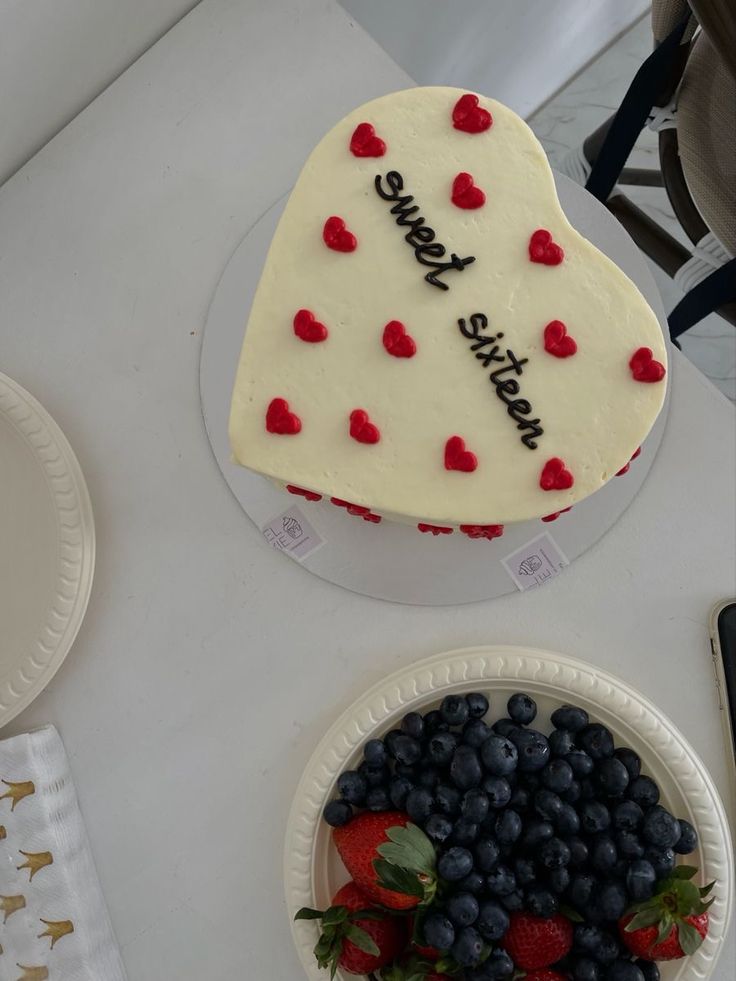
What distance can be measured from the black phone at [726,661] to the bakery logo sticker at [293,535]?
56 cm

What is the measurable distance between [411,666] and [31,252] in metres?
0.83

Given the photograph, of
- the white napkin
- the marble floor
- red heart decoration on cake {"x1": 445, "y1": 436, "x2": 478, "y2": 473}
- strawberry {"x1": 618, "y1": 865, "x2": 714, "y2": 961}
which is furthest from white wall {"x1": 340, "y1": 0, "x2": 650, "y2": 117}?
strawberry {"x1": 618, "y1": 865, "x2": 714, "y2": 961}

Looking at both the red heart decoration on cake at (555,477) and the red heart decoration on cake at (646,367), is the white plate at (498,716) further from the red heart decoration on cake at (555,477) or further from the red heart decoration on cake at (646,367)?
the red heart decoration on cake at (646,367)

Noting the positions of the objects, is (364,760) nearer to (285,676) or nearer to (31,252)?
(285,676)

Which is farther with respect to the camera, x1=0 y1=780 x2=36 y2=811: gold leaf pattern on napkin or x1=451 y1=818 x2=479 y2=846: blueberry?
x1=0 y1=780 x2=36 y2=811: gold leaf pattern on napkin

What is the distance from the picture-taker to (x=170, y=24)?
4.27 ft

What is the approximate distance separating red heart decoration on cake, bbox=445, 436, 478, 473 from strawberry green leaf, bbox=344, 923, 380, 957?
0.55 m

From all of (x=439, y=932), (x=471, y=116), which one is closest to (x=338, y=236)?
(x=471, y=116)

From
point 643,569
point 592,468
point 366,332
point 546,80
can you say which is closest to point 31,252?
point 366,332

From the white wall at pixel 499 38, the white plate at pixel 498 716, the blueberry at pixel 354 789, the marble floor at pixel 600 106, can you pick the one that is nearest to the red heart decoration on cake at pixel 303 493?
the white plate at pixel 498 716

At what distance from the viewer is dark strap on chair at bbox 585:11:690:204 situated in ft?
4.17

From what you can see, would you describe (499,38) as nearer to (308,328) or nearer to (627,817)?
(308,328)

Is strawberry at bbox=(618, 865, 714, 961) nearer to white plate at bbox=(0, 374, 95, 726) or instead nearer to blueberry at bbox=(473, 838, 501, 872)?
blueberry at bbox=(473, 838, 501, 872)

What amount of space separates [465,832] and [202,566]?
506 millimetres
